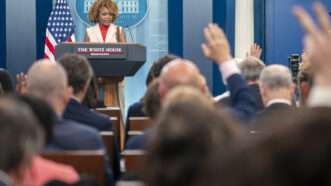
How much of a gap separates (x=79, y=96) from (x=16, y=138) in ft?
6.68

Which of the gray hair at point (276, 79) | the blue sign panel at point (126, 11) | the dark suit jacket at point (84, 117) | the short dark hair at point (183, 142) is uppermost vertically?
the blue sign panel at point (126, 11)

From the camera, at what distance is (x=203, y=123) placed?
140cm

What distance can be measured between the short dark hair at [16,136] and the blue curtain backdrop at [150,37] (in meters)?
8.17

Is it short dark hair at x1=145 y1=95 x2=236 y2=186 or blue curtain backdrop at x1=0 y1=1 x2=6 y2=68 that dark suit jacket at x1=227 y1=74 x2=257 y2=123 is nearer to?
short dark hair at x1=145 y1=95 x2=236 y2=186

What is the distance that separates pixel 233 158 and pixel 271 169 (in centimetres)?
6

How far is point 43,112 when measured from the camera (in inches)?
97.7

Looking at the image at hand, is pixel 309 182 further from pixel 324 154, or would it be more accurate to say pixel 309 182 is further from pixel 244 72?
pixel 244 72

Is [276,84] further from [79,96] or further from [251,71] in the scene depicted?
[79,96]

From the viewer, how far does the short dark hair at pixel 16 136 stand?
176 cm

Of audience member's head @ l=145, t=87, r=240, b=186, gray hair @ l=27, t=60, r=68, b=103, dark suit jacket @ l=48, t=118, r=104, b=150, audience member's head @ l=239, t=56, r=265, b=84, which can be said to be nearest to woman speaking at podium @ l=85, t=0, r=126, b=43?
audience member's head @ l=239, t=56, r=265, b=84

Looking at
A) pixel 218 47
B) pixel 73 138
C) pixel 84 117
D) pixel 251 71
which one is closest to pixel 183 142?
pixel 73 138

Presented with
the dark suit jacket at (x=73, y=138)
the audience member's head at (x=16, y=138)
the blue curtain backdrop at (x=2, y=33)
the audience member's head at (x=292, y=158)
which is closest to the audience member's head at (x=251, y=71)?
the dark suit jacket at (x=73, y=138)

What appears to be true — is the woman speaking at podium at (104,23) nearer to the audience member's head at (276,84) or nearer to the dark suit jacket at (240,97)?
the audience member's head at (276,84)

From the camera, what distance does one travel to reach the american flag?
8766 mm
